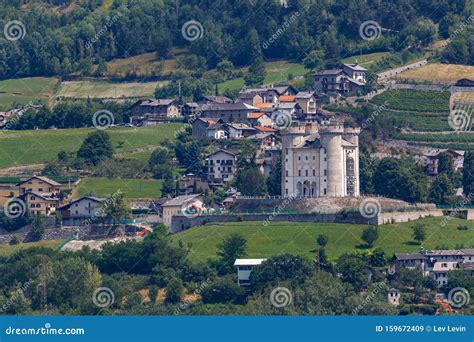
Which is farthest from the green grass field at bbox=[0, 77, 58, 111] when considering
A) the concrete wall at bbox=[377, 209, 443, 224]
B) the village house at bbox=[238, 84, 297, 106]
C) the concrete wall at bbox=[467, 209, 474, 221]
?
the concrete wall at bbox=[467, 209, 474, 221]

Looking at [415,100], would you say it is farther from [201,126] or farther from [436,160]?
[201,126]

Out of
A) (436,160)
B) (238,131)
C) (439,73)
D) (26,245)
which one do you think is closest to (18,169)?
(238,131)

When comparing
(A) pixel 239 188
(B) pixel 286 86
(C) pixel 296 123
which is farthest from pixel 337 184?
(B) pixel 286 86

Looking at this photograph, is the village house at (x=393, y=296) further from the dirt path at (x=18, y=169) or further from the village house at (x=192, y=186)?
the dirt path at (x=18, y=169)

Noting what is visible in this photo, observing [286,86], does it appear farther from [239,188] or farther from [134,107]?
[239,188]

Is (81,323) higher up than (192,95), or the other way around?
(192,95)

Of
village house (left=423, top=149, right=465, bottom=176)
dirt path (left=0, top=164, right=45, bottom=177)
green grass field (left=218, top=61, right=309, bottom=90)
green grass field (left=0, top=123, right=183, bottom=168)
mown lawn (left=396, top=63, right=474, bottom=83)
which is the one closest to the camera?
village house (left=423, top=149, right=465, bottom=176)

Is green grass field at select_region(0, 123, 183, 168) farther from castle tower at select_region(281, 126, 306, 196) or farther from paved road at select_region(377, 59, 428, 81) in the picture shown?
castle tower at select_region(281, 126, 306, 196)
